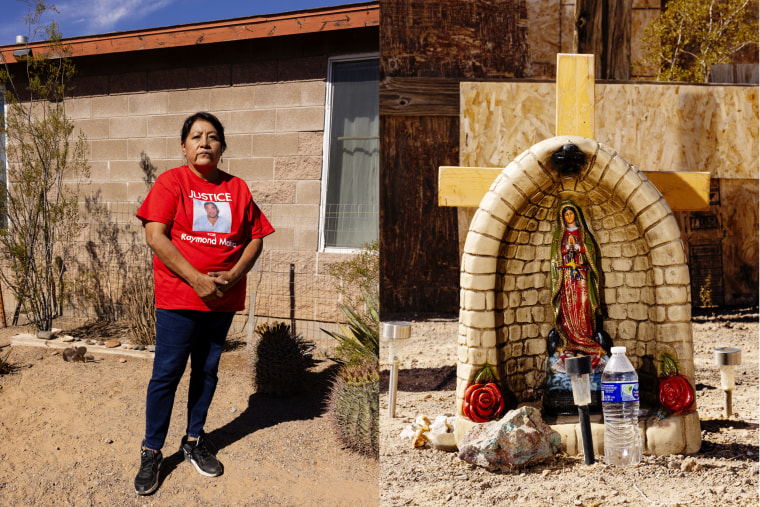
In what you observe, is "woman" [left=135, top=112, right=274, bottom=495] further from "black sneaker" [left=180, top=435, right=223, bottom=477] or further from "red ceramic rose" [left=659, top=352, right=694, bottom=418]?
"red ceramic rose" [left=659, top=352, right=694, bottom=418]

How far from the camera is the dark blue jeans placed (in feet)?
7.16

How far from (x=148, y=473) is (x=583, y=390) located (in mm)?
1735

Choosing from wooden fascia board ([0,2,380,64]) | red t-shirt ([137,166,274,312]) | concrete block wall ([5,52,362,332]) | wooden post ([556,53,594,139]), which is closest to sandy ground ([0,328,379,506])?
red t-shirt ([137,166,274,312])

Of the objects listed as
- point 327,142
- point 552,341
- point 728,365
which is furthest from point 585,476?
point 327,142

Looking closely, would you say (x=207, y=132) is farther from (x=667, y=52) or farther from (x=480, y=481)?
(x=667, y=52)

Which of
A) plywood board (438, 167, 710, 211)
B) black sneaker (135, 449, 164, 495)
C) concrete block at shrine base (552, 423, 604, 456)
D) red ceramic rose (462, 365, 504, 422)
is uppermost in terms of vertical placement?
plywood board (438, 167, 710, 211)

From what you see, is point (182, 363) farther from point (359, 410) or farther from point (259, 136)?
point (259, 136)

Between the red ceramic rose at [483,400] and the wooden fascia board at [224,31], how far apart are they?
212 cm

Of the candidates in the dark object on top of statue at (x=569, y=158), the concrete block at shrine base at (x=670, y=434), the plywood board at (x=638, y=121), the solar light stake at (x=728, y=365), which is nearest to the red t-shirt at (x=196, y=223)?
the plywood board at (x=638, y=121)

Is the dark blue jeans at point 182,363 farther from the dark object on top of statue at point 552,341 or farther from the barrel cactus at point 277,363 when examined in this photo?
the dark object on top of statue at point 552,341

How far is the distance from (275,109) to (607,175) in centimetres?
240

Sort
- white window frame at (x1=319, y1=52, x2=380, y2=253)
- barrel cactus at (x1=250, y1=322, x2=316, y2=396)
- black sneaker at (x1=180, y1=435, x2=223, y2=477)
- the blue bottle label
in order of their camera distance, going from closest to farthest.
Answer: the blue bottle label → black sneaker at (x1=180, y1=435, x2=223, y2=477) → barrel cactus at (x1=250, y1=322, x2=316, y2=396) → white window frame at (x1=319, y1=52, x2=380, y2=253)

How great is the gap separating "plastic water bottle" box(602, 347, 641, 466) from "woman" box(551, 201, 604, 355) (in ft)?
0.68

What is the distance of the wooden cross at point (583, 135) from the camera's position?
2.07m
